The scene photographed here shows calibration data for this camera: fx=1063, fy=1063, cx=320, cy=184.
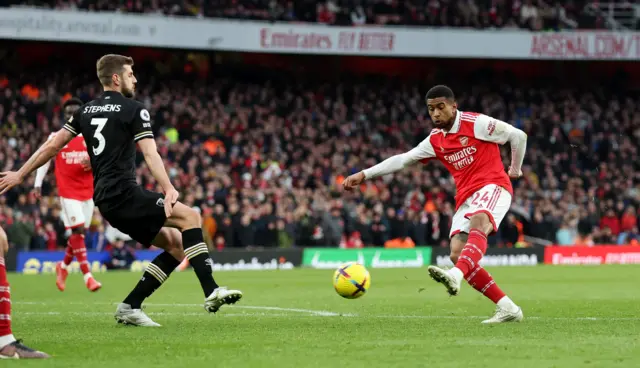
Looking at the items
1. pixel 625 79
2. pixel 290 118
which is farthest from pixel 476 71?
pixel 290 118

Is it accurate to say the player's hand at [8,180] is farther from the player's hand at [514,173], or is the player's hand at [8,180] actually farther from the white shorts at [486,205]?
the player's hand at [514,173]

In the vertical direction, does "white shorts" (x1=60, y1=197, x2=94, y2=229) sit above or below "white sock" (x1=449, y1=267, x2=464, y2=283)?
above

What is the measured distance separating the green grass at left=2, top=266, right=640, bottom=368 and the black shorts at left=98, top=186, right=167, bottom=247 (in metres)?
0.94

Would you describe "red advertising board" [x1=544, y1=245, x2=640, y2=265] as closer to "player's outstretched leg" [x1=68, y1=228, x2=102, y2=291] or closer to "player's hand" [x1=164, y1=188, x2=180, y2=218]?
"player's outstretched leg" [x1=68, y1=228, x2=102, y2=291]

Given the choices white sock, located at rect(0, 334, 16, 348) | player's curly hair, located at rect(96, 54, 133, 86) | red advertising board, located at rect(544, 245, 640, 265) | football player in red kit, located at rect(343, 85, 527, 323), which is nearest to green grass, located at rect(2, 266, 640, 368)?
white sock, located at rect(0, 334, 16, 348)

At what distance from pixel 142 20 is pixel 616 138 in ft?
55.9

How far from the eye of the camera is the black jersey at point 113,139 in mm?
9227

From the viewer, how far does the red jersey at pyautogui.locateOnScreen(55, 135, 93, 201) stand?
15.9 meters

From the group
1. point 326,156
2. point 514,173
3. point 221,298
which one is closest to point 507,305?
point 514,173

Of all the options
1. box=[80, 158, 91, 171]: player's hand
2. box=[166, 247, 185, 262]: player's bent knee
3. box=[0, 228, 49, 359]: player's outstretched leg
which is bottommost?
box=[0, 228, 49, 359]: player's outstretched leg

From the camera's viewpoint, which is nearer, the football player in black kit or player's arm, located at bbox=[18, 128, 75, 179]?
the football player in black kit

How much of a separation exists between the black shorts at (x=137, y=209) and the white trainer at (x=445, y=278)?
7.72 ft

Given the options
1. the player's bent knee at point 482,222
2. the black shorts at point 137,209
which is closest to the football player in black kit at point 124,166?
the black shorts at point 137,209

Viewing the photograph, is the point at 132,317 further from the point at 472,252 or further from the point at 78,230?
the point at 78,230
